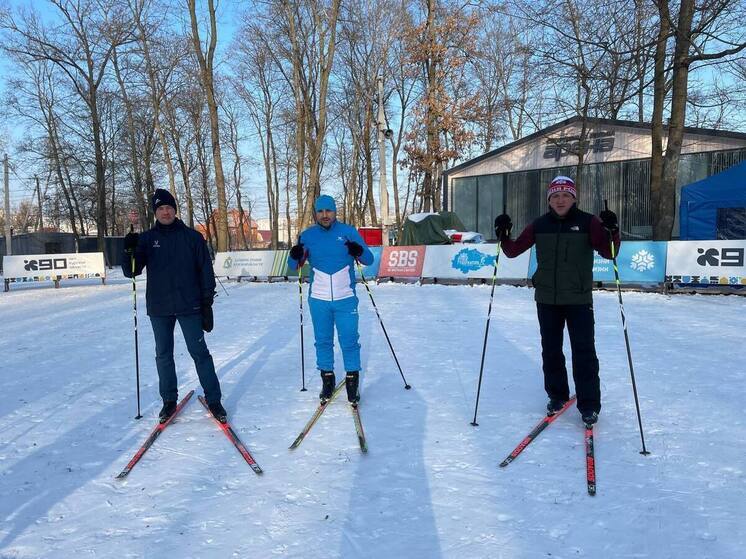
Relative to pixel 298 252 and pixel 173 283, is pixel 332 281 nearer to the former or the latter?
pixel 298 252

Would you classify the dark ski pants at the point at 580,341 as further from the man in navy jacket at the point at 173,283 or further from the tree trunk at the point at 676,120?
the tree trunk at the point at 676,120

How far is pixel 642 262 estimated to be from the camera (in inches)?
493

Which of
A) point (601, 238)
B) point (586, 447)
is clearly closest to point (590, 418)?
point (586, 447)

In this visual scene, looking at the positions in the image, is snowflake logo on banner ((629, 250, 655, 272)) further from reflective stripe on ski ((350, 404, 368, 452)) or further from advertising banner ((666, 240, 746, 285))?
reflective stripe on ski ((350, 404, 368, 452))

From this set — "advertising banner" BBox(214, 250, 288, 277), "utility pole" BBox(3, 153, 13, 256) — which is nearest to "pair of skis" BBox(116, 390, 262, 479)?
"advertising banner" BBox(214, 250, 288, 277)

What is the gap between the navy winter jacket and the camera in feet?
13.6

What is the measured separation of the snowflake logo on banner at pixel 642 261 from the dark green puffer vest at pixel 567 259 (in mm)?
9878

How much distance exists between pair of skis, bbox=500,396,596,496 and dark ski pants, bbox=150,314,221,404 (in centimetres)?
254

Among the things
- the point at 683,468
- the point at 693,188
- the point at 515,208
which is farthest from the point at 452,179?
the point at 683,468

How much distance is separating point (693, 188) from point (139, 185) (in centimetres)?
3505

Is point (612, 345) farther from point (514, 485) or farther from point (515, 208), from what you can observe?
point (515, 208)

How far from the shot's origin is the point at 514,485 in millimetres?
3217

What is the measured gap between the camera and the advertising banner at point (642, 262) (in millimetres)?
12289

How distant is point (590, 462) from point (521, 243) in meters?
1.78
